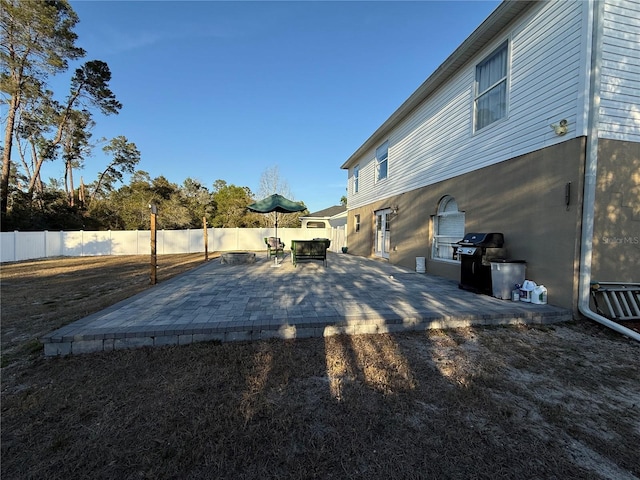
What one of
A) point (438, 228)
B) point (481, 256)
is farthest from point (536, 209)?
point (438, 228)

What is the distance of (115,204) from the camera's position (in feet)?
77.2

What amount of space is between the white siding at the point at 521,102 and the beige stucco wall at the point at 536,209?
254 mm

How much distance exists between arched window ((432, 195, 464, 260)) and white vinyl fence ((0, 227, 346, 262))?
9.13 m

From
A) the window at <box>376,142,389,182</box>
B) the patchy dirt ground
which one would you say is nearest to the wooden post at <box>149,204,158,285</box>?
the patchy dirt ground

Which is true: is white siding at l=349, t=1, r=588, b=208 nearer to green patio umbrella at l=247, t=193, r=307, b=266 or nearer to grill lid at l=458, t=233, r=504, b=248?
grill lid at l=458, t=233, r=504, b=248

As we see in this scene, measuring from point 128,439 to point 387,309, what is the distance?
3.30m

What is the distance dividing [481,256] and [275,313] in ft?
13.6

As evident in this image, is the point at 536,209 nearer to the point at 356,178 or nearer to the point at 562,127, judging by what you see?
the point at 562,127

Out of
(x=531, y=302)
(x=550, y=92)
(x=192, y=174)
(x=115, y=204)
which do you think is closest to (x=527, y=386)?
(x=531, y=302)

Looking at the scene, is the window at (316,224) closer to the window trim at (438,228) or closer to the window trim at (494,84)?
the window trim at (438,228)

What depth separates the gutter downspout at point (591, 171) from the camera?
3.94 m

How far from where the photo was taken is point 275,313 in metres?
3.86

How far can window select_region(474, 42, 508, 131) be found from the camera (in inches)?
221

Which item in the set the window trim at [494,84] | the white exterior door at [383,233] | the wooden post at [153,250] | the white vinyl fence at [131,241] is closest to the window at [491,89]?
the window trim at [494,84]
